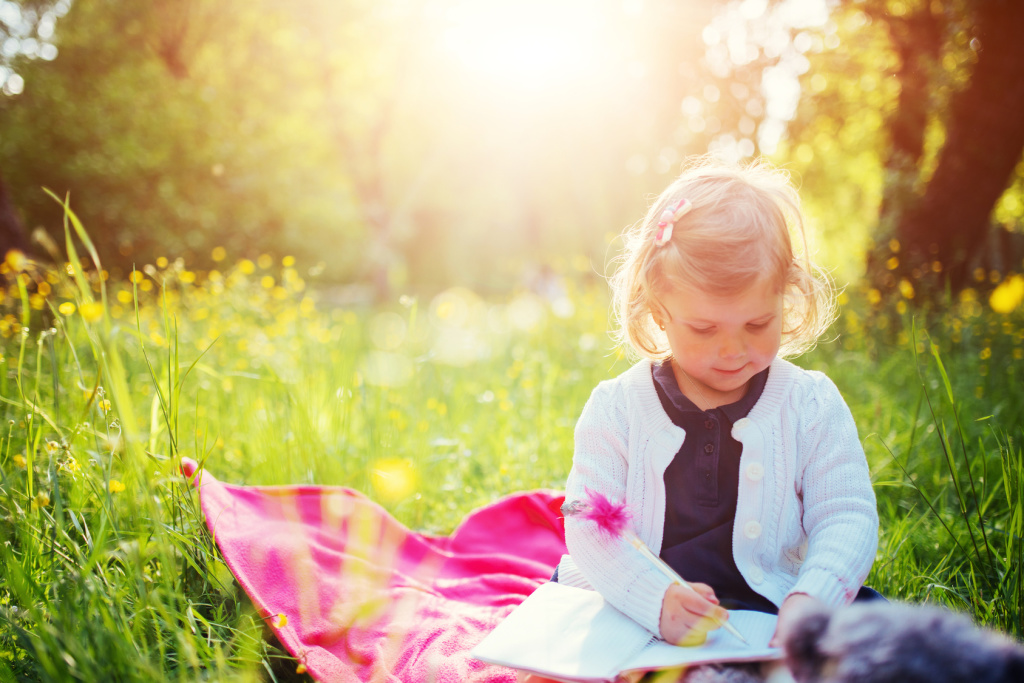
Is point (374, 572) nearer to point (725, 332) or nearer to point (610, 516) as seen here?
point (610, 516)

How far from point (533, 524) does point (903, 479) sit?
4.90ft

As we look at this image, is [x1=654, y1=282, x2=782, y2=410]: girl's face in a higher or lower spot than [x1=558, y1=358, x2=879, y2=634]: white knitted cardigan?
higher

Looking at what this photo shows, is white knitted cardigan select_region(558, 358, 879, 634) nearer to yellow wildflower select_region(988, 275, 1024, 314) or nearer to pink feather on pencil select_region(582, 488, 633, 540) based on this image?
pink feather on pencil select_region(582, 488, 633, 540)

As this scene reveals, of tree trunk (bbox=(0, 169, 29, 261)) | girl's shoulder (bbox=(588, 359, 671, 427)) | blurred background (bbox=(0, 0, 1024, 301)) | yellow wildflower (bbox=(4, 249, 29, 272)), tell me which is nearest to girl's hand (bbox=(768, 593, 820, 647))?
girl's shoulder (bbox=(588, 359, 671, 427))

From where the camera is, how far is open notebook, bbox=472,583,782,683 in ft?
4.28

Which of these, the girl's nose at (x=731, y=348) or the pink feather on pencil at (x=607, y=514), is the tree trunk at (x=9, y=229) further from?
the girl's nose at (x=731, y=348)

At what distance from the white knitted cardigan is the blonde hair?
19 centimetres

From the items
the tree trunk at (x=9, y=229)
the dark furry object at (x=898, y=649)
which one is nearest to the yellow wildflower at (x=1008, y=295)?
the dark furry object at (x=898, y=649)

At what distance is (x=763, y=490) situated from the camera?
156 cm

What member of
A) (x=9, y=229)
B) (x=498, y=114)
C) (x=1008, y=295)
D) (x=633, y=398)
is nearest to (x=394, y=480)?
(x=633, y=398)

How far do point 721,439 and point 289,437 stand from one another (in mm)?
1951

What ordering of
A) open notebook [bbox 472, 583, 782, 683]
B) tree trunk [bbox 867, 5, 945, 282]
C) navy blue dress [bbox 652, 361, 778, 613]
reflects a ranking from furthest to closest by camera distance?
tree trunk [bbox 867, 5, 945, 282]
navy blue dress [bbox 652, 361, 778, 613]
open notebook [bbox 472, 583, 782, 683]

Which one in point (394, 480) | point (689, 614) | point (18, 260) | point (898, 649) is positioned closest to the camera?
point (898, 649)

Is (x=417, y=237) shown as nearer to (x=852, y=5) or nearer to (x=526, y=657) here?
(x=852, y=5)
